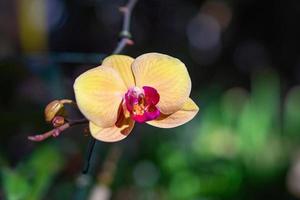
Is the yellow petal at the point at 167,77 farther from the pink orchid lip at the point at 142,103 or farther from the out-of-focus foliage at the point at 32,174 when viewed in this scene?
the out-of-focus foliage at the point at 32,174

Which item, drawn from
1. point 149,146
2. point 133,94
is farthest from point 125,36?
point 149,146

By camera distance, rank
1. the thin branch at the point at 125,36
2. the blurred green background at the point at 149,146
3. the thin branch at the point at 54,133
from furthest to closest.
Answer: the blurred green background at the point at 149,146
the thin branch at the point at 125,36
the thin branch at the point at 54,133

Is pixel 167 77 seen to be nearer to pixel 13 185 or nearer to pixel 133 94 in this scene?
pixel 133 94

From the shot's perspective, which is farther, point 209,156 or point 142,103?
point 209,156

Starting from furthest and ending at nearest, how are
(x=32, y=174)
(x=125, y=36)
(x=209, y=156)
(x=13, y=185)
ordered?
(x=209, y=156) → (x=32, y=174) → (x=13, y=185) → (x=125, y=36)

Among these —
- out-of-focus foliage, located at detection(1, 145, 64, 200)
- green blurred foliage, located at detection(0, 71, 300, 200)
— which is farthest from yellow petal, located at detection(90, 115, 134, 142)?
green blurred foliage, located at detection(0, 71, 300, 200)

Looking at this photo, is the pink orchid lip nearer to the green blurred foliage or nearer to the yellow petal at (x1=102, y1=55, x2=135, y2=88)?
the yellow petal at (x1=102, y1=55, x2=135, y2=88)

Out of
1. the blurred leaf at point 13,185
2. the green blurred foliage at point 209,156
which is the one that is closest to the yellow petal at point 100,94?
the blurred leaf at point 13,185
